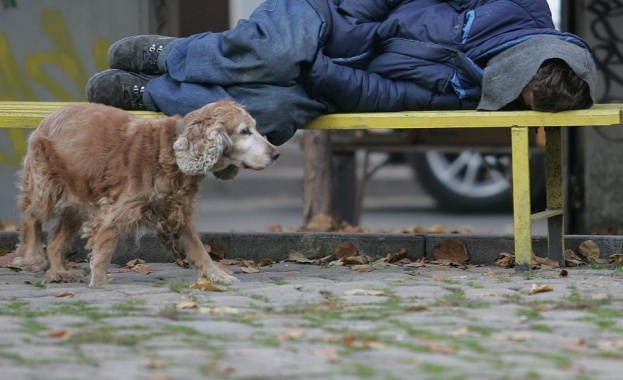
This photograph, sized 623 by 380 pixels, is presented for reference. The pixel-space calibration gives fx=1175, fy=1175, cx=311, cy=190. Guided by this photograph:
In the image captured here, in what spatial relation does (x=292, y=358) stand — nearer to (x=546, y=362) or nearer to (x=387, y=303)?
(x=546, y=362)

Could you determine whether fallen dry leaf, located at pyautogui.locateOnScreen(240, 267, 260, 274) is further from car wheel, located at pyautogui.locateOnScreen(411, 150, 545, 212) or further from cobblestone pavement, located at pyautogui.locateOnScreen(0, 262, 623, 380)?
car wheel, located at pyautogui.locateOnScreen(411, 150, 545, 212)

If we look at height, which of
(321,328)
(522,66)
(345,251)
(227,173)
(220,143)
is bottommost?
(345,251)

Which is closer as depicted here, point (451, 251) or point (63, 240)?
point (63, 240)

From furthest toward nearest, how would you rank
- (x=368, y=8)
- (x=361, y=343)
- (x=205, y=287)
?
(x=368, y=8) < (x=205, y=287) < (x=361, y=343)

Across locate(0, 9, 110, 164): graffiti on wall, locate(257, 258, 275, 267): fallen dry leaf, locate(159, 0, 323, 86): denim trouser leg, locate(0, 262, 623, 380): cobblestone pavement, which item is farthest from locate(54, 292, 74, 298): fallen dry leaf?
locate(0, 9, 110, 164): graffiti on wall

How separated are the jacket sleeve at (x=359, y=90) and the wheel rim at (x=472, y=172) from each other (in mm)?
6890

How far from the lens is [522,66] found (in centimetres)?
589

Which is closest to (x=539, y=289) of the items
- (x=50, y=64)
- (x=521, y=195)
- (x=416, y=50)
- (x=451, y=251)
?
(x=521, y=195)

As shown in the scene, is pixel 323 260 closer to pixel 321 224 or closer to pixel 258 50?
pixel 258 50

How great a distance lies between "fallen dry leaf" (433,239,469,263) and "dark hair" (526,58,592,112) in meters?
1.08

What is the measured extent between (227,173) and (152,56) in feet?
2.98

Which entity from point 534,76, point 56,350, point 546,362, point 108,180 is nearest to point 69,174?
point 108,180

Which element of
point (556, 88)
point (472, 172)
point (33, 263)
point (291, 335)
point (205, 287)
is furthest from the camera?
point (472, 172)

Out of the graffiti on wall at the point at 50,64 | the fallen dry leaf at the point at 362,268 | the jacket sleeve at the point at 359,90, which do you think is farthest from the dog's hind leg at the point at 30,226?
the graffiti on wall at the point at 50,64
